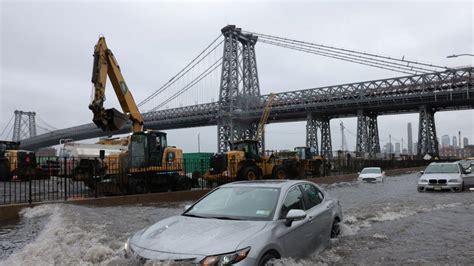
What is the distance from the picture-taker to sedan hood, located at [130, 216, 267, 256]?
511 centimetres

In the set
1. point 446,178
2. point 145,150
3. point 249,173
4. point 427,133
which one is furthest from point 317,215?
point 427,133

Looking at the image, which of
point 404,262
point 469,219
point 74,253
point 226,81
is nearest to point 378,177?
point 469,219

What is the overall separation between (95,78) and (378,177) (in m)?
19.3

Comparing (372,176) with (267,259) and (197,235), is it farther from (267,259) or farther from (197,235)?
(197,235)

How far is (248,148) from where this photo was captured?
25531mm

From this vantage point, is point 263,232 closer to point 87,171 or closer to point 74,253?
point 74,253

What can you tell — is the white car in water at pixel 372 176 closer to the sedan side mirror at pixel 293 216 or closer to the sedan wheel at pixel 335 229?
the sedan wheel at pixel 335 229

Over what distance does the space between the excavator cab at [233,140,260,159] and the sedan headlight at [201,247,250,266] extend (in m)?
20.0

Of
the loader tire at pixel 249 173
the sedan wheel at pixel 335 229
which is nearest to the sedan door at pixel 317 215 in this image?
the sedan wheel at pixel 335 229

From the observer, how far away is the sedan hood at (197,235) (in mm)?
5113

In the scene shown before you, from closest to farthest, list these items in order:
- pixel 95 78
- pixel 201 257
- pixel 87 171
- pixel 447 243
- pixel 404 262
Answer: pixel 201 257 → pixel 404 262 → pixel 447 243 → pixel 87 171 → pixel 95 78

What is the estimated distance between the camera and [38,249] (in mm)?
7871

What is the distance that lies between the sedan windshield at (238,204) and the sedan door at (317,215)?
82cm

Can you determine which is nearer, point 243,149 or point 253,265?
point 253,265
